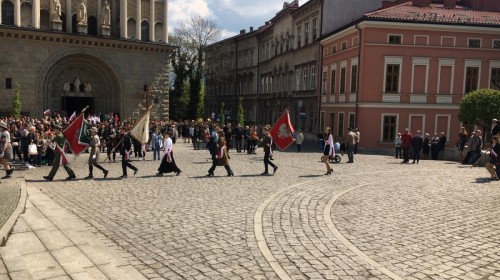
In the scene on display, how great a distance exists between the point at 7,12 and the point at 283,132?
86.8 ft

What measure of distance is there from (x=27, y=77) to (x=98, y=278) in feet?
106

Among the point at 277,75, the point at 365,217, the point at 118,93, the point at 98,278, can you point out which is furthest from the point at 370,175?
the point at 277,75

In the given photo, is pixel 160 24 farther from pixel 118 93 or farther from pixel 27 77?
pixel 27 77

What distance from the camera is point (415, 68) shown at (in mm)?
31000

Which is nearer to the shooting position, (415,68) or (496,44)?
(415,68)

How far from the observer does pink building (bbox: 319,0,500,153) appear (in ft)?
101

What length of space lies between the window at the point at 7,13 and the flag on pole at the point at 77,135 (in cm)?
2316

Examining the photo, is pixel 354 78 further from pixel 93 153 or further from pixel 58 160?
pixel 58 160

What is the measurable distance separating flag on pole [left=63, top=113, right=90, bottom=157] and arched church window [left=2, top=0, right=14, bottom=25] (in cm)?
2316

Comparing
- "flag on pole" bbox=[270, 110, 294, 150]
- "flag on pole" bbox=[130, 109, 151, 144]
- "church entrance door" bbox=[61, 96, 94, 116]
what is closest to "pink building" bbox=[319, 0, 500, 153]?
"flag on pole" bbox=[270, 110, 294, 150]

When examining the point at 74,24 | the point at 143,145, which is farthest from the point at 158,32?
the point at 143,145

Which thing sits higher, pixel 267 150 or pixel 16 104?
pixel 16 104

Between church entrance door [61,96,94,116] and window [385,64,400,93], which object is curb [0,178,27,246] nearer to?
window [385,64,400,93]

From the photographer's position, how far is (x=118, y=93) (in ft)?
127
